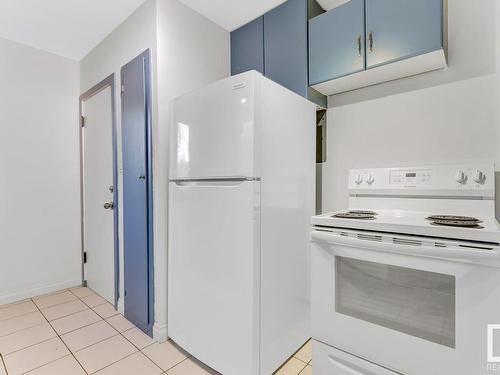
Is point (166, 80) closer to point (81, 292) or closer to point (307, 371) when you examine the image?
point (307, 371)

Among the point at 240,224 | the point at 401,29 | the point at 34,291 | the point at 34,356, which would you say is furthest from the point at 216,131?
the point at 34,291

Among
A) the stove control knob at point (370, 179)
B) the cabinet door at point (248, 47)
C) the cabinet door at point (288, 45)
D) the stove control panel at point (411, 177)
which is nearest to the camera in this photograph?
the stove control panel at point (411, 177)

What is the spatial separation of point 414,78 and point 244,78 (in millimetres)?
1113

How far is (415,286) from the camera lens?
1072 mm

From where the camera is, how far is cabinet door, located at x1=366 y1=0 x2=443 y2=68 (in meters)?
1.34

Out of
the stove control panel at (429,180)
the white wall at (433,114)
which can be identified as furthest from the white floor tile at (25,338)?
the stove control panel at (429,180)

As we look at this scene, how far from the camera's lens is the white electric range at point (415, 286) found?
932 millimetres

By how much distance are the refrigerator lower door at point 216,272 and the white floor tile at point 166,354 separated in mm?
65

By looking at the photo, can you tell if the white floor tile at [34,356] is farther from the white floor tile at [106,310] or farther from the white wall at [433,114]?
the white wall at [433,114]

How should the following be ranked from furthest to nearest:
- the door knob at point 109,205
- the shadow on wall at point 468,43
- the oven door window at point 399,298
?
the door knob at point 109,205, the shadow on wall at point 468,43, the oven door window at point 399,298

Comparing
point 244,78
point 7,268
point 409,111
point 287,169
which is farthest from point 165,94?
point 7,268

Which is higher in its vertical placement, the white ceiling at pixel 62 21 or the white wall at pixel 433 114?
the white ceiling at pixel 62 21

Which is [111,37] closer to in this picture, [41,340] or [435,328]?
[41,340]

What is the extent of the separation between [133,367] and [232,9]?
2514mm
